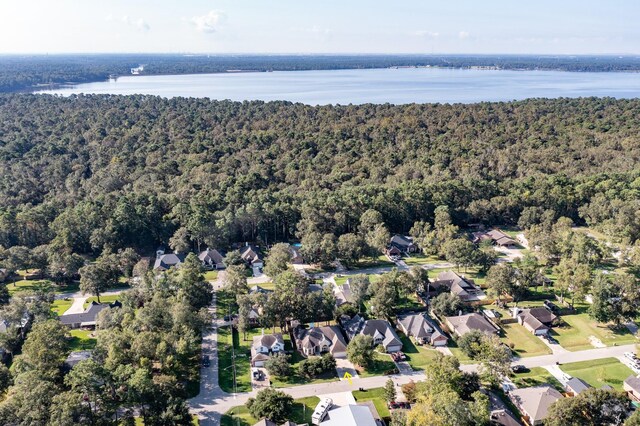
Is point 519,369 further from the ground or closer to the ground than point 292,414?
further from the ground

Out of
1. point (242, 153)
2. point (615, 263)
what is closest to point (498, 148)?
point (615, 263)

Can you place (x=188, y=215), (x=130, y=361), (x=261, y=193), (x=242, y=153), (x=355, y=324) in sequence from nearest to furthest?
(x=130, y=361), (x=355, y=324), (x=188, y=215), (x=261, y=193), (x=242, y=153)

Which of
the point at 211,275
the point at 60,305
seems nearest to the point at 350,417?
the point at 211,275

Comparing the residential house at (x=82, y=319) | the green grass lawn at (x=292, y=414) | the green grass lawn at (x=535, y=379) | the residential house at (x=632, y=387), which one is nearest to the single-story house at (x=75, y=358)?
the residential house at (x=82, y=319)

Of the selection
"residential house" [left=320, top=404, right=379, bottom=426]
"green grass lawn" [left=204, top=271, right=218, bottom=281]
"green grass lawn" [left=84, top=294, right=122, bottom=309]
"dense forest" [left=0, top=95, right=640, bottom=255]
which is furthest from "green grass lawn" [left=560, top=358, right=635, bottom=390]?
"green grass lawn" [left=84, top=294, right=122, bottom=309]

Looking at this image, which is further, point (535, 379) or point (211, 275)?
point (211, 275)

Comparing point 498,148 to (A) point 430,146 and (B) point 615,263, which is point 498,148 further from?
(B) point 615,263

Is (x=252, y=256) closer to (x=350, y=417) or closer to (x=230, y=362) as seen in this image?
(x=230, y=362)
